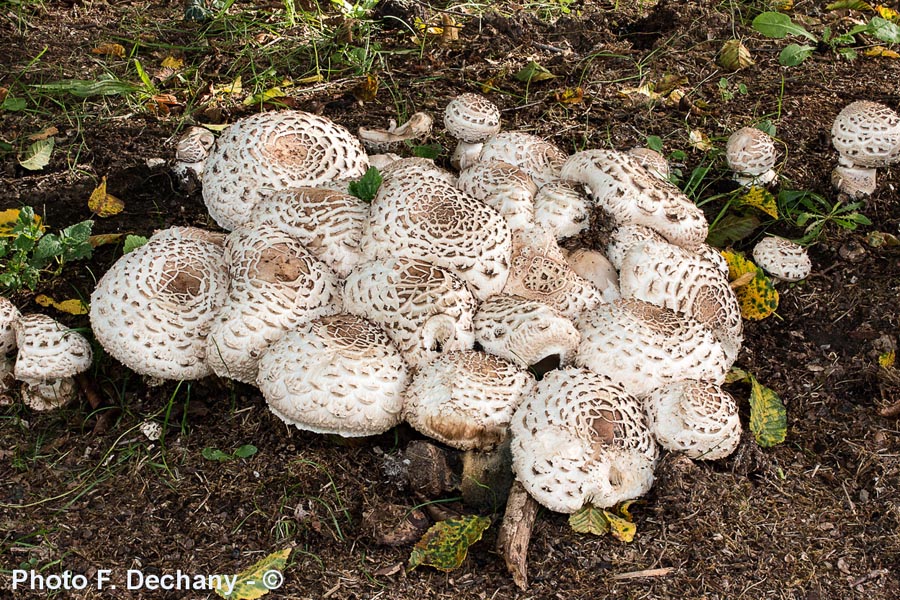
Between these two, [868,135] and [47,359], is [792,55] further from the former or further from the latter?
[47,359]

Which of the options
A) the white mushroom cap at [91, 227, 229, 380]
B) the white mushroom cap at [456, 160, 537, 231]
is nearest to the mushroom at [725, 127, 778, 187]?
the white mushroom cap at [456, 160, 537, 231]

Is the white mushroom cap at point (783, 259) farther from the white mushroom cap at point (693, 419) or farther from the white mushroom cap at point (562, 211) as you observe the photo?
the white mushroom cap at point (693, 419)

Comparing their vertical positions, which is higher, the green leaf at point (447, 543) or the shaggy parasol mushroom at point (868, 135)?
the shaggy parasol mushroom at point (868, 135)

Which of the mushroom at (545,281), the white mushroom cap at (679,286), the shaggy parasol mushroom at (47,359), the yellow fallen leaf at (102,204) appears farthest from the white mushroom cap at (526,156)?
the shaggy parasol mushroom at (47,359)

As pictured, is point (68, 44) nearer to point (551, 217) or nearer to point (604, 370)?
point (551, 217)

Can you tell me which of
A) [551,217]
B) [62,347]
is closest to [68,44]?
[62,347]

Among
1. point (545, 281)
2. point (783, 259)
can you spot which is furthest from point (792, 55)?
point (545, 281)
